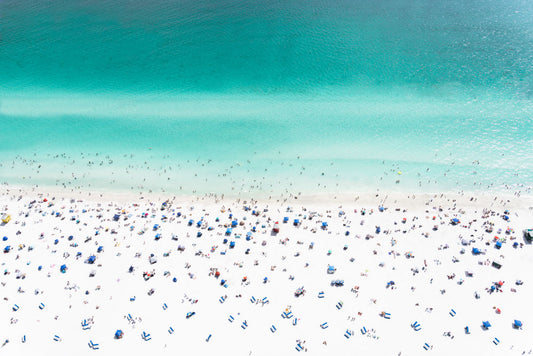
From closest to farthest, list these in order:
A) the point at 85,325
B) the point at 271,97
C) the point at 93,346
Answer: the point at 93,346 → the point at 85,325 → the point at 271,97

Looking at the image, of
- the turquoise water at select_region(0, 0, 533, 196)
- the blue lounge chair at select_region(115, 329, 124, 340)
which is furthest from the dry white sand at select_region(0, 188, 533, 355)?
the turquoise water at select_region(0, 0, 533, 196)

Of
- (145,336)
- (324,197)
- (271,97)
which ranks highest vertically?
(271,97)

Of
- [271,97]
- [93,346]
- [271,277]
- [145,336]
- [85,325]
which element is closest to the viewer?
[93,346]

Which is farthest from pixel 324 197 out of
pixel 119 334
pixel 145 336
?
pixel 119 334

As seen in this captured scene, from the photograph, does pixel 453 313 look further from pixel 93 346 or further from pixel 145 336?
pixel 93 346

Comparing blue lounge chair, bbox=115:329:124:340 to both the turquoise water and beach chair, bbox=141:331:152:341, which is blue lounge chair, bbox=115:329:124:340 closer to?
beach chair, bbox=141:331:152:341

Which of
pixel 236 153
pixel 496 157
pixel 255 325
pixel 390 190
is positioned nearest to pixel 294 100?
pixel 236 153
